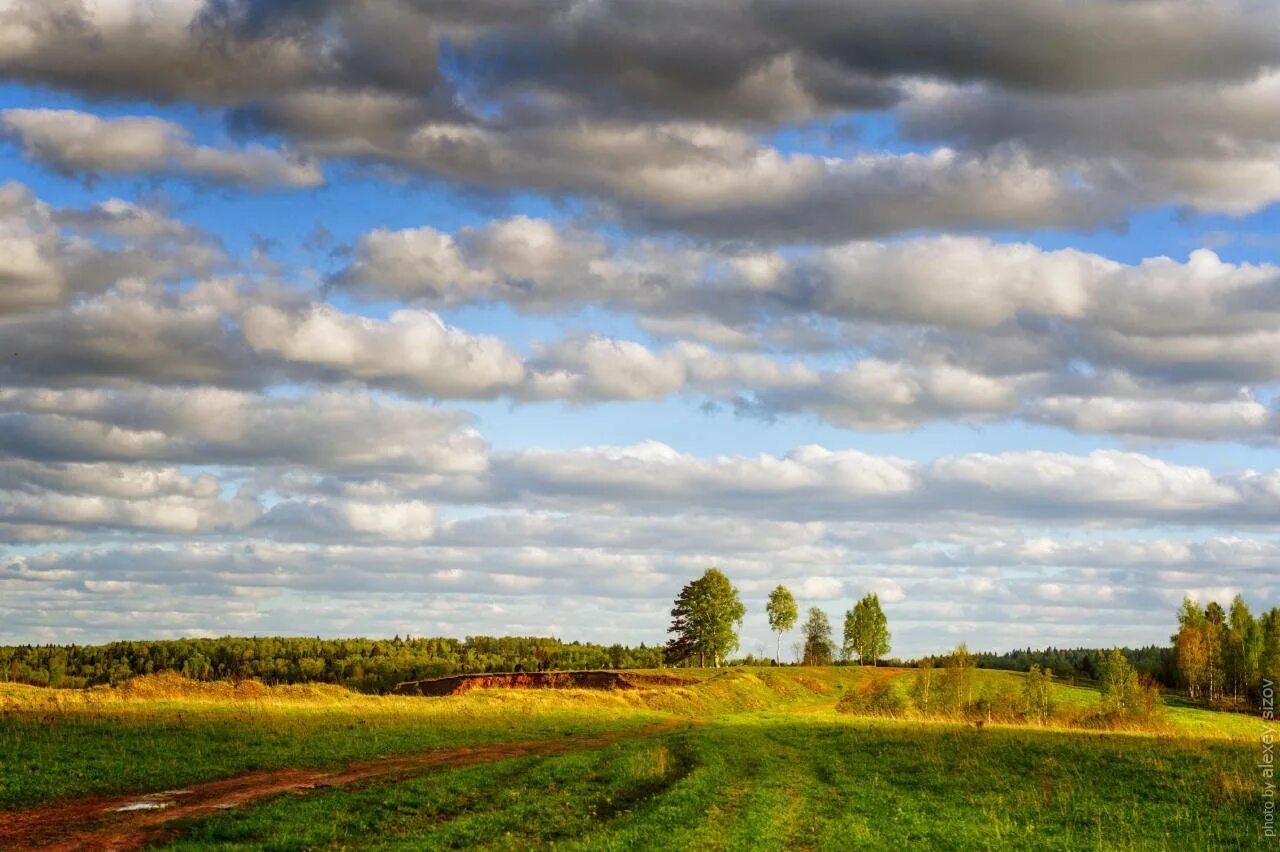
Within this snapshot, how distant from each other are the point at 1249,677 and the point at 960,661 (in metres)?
54.9

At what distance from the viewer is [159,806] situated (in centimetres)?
2692

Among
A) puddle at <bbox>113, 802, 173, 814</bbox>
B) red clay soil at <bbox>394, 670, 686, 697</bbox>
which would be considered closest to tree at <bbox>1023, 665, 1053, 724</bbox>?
red clay soil at <bbox>394, 670, 686, 697</bbox>

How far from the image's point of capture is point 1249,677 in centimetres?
13225

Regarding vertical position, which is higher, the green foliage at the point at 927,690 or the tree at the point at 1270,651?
the tree at the point at 1270,651

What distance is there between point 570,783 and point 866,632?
136 meters

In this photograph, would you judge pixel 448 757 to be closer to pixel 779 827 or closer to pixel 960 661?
pixel 779 827

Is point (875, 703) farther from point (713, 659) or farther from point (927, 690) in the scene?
point (713, 659)

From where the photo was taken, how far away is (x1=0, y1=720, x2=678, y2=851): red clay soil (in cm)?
2270

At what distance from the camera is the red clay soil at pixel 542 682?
101125 millimetres

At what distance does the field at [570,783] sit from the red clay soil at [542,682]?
142ft

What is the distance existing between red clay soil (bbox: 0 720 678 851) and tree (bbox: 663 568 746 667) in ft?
363

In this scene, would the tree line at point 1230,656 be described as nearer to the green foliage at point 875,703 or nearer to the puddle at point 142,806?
the green foliage at point 875,703

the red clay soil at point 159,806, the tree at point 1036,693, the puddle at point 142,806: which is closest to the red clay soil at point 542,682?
the tree at point 1036,693

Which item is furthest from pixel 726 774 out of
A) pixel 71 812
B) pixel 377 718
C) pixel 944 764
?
pixel 377 718
